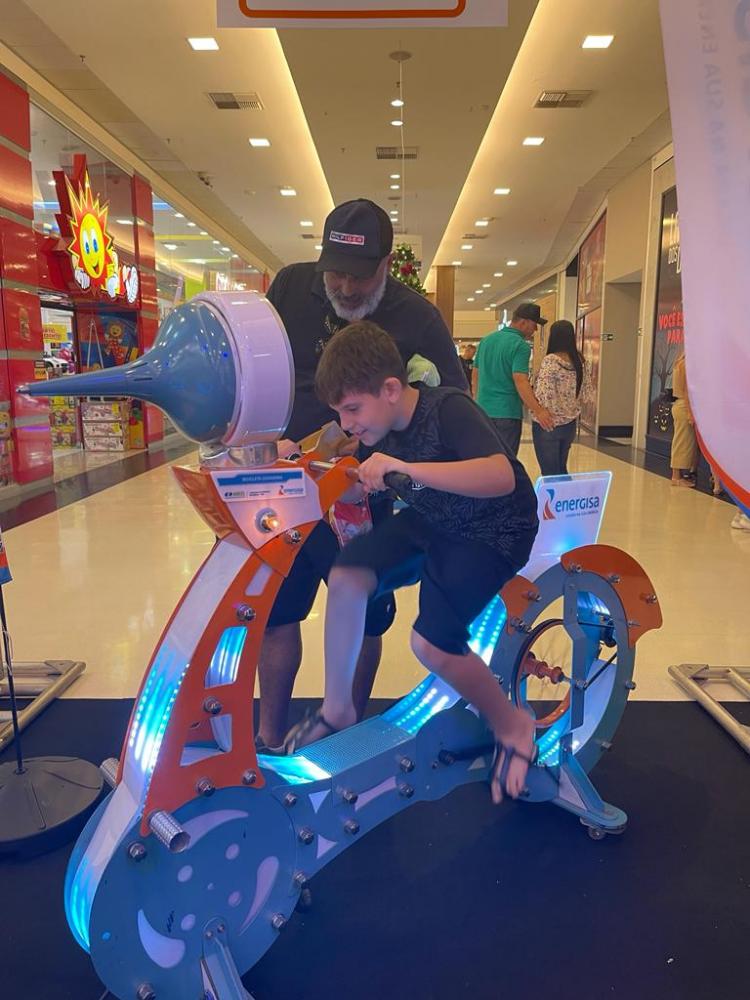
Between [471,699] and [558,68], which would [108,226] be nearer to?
[558,68]

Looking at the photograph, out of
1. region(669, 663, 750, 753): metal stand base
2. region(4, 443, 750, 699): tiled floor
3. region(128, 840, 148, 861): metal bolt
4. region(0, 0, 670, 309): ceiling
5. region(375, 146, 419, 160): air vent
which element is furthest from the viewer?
region(375, 146, 419, 160): air vent

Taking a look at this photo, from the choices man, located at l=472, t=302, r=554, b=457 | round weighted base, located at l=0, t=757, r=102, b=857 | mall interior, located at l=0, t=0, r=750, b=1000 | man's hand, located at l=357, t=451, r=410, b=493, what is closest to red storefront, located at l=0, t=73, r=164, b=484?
mall interior, located at l=0, t=0, r=750, b=1000

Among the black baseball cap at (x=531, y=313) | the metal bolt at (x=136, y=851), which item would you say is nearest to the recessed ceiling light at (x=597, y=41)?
the black baseball cap at (x=531, y=313)

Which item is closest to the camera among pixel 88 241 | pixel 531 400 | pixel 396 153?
pixel 531 400

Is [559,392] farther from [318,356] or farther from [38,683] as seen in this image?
[38,683]

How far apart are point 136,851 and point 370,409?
83 centimetres

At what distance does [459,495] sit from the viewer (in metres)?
1.51

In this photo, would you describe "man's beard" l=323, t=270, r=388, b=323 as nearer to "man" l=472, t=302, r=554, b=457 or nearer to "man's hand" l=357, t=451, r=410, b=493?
"man's hand" l=357, t=451, r=410, b=493

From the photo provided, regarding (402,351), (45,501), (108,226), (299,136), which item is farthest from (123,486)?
(402,351)

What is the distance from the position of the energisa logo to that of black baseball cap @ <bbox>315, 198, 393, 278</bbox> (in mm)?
665

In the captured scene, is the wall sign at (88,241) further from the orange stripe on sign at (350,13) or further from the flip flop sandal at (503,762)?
the flip flop sandal at (503,762)

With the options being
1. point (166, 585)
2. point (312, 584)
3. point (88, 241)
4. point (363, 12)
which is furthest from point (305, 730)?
point (88, 241)

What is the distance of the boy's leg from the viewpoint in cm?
152

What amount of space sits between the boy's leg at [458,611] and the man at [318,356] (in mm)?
340
